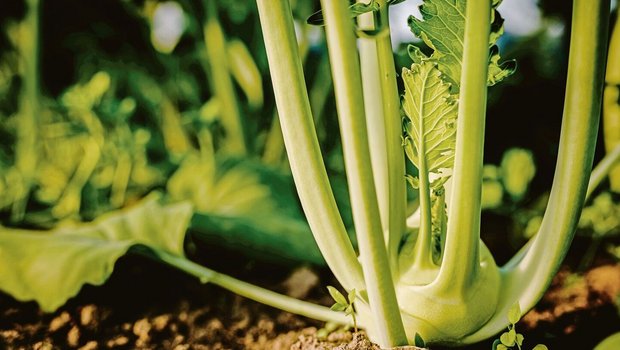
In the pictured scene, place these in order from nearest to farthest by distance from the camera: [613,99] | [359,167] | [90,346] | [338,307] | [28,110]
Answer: [359,167] < [338,307] < [90,346] < [613,99] < [28,110]

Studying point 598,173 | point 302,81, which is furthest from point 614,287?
point 302,81

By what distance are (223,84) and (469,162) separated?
1.04 metres

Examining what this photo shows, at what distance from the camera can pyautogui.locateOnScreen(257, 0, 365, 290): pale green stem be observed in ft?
1.91

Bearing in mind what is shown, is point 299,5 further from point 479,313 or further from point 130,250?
point 479,313

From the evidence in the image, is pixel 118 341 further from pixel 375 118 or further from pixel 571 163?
pixel 571 163

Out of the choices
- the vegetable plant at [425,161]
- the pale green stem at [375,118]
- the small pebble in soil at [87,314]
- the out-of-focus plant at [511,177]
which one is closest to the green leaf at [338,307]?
the vegetable plant at [425,161]

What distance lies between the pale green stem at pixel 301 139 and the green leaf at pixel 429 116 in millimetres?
105

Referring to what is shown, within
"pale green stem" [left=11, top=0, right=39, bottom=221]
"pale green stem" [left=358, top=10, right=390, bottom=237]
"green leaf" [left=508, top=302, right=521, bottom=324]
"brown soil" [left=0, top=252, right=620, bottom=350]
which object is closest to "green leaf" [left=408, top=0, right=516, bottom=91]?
"pale green stem" [left=358, top=10, right=390, bottom=237]

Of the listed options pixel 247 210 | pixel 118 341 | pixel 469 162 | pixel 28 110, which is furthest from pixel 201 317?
pixel 28 110

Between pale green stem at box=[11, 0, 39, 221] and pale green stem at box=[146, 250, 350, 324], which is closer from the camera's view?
pale green stem at box=[146, 250, 350, 324]

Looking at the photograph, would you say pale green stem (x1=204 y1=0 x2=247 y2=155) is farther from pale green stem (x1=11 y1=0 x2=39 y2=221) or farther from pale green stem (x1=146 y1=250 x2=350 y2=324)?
pale green stem (x1=146 y1=250 x2=350 y2=324)

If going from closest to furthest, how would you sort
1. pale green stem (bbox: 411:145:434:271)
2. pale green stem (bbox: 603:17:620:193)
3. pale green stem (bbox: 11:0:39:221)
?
1. pale green stem (bbox: 411:145:434:271)
2. pale green stem (bbox: 603:17:620:193)
3. pale green stem (bbox: 11:0:39:221)

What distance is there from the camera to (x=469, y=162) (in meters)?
0.57

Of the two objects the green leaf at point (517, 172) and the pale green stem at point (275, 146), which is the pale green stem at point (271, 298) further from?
the pale green stem at point (275, 146)
